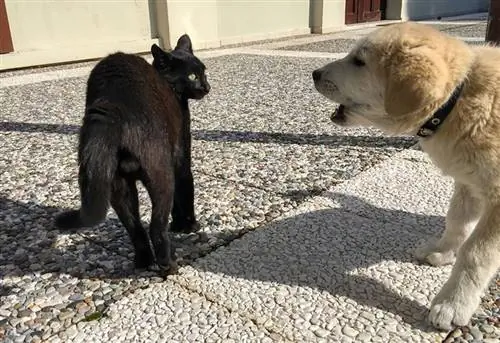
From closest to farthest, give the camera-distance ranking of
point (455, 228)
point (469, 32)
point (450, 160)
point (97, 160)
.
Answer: point (97, 160), point (450, 160), point (455, 228), point (469, 32)

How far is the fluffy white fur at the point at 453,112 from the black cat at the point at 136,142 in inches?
39.4

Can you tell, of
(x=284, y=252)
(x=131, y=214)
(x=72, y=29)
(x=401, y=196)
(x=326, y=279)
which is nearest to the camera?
(x=131, y=214)

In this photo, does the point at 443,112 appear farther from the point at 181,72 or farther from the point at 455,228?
the point at 181,72

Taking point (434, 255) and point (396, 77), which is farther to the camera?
point (434, 255)

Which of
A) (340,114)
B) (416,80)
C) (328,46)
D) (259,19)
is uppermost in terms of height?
(416,80)

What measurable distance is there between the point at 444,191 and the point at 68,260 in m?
2.58

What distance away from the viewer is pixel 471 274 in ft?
7.21

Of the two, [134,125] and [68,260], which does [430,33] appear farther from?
[68,260]

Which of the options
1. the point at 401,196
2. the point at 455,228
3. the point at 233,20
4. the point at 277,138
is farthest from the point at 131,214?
the point at 233,20

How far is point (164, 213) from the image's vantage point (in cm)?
236

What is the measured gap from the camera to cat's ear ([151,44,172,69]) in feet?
8.97

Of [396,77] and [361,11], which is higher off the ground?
[396,77]

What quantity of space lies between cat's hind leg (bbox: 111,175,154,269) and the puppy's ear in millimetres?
1263

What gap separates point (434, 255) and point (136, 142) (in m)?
1.68
